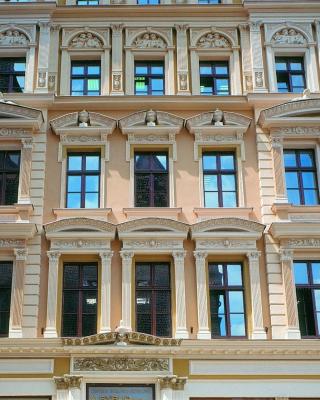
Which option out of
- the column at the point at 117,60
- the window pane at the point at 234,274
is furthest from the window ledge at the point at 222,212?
the column at the point at 117,60

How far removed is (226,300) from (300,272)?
237cm

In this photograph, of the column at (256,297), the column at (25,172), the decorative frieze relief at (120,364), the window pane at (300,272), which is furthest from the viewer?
the column at (25,172)

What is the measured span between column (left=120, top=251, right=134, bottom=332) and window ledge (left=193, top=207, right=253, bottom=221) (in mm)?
2467

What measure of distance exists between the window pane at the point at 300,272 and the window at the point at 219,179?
8.80ft

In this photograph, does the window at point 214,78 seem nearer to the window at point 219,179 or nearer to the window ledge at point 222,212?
the window at point 219,179

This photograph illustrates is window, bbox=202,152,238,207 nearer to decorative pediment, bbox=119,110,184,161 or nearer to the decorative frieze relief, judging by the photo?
decorative pediment, bbox=119,110,184,161

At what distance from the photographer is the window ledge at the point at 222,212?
21906 mm

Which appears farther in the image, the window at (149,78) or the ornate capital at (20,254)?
the window at (149,78)

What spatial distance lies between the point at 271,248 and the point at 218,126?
430cm

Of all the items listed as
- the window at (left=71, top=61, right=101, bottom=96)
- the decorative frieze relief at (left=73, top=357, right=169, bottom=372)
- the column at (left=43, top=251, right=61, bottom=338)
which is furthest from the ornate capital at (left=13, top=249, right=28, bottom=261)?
the window at (left=71, top=61, right=101, bottom=96)

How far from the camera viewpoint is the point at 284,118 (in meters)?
22.9

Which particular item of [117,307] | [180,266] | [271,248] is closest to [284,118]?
[271,248]

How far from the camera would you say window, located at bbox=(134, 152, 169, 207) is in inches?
882

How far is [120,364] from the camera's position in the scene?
1970cm
